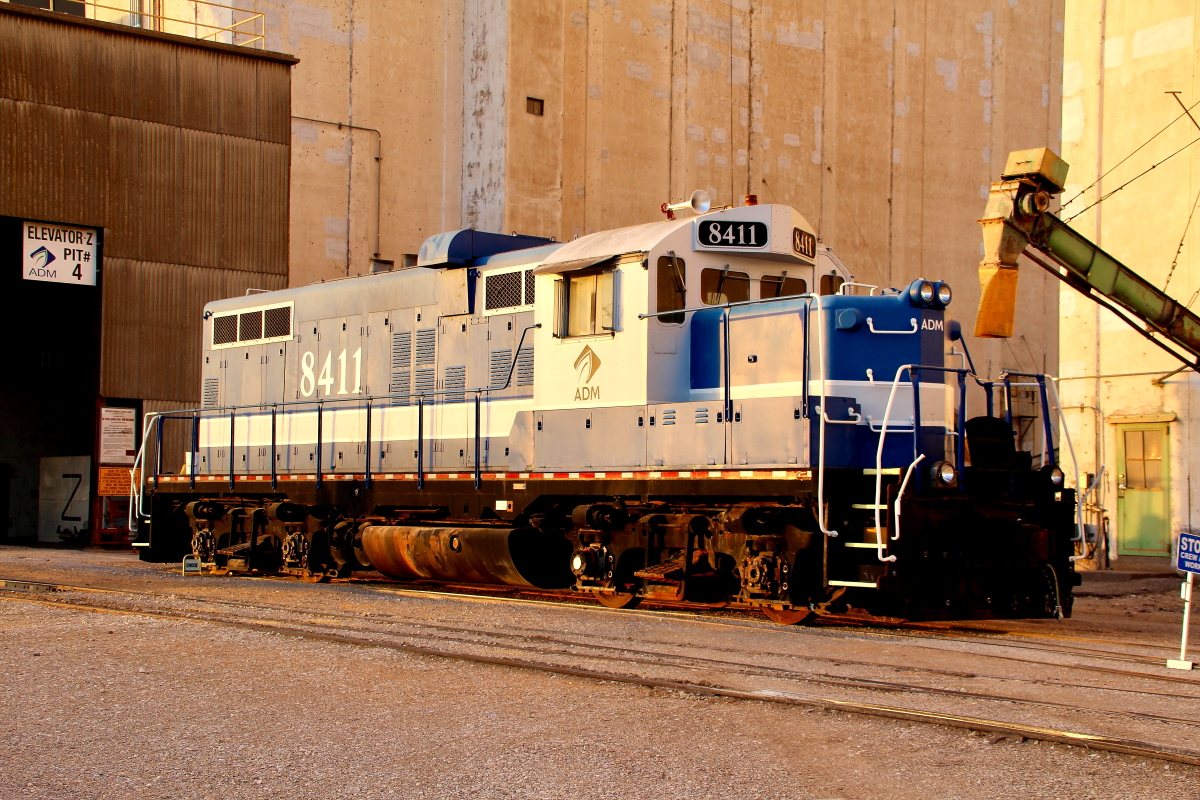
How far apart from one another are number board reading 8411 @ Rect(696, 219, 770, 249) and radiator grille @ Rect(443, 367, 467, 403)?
129 inches

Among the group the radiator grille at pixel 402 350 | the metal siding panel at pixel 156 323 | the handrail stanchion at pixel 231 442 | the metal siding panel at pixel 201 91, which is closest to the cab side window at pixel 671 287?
the radiator grille at pixel 402 350

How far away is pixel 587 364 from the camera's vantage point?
35.8ft

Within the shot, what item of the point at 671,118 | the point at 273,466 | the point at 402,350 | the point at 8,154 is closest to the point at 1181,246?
the point at 402,350

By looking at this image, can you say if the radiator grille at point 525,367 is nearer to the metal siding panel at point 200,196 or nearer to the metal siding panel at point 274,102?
the metal siding panel at point 200,196

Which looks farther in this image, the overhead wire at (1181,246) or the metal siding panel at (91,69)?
the metal siding panel at (91,69)

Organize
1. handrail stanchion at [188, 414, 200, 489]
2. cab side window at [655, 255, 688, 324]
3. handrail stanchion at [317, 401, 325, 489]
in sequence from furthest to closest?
handrail stanchion at [188, 414, 200, 489], handrail stanchion at [317, 401, 325, 489], cab side window at [655, 255, 688, 324]

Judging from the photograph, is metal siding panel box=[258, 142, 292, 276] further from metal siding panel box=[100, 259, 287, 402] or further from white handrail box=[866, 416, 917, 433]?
white handrail box=[866, 416, 917, 433]

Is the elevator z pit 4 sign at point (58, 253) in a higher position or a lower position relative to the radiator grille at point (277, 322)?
higher

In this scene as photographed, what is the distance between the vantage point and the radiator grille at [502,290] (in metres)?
11.9

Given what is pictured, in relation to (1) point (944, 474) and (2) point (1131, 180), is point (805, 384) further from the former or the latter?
(2) point (1131, 180)

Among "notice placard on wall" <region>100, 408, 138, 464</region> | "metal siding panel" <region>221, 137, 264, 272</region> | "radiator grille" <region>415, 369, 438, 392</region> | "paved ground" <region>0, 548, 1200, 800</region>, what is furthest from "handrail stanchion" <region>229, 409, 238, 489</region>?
"metal siding panel" <region>221, 137, 264, 272</region>

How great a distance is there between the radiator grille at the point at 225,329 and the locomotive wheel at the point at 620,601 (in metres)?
7.20

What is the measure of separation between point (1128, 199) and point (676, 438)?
1116cm

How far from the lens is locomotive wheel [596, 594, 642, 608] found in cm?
1095
